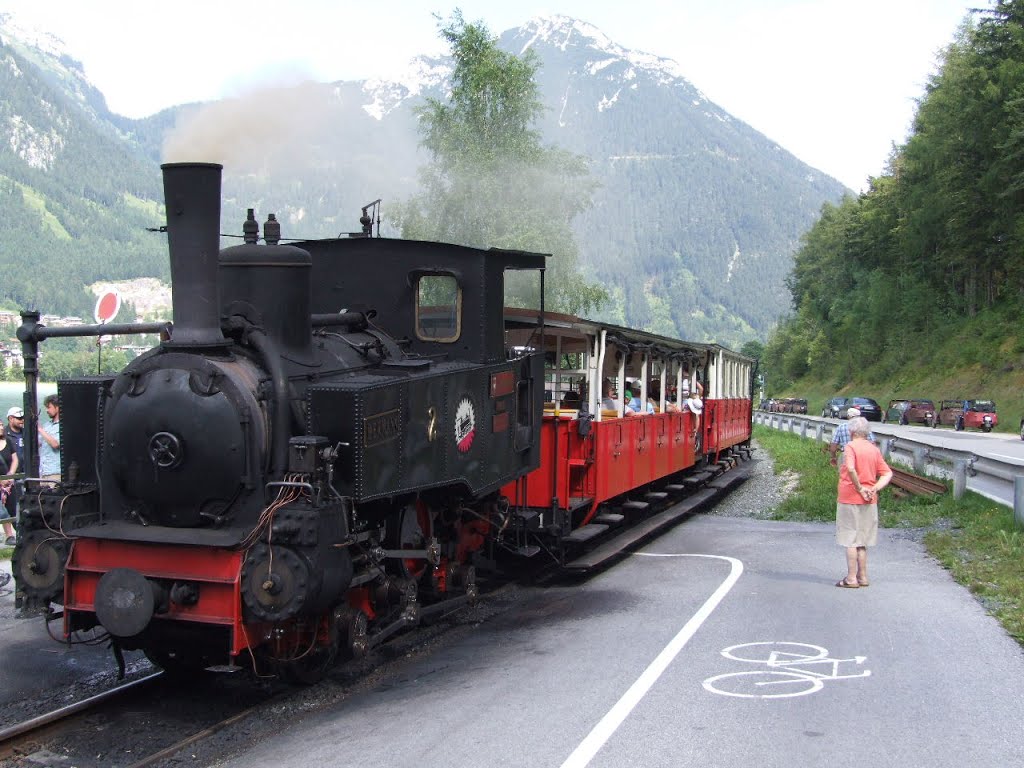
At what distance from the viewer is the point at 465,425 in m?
7.78

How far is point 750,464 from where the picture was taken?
82.4 feet

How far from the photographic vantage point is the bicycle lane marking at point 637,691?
5.13m

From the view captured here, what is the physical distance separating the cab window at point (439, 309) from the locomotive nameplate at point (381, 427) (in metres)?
1.64

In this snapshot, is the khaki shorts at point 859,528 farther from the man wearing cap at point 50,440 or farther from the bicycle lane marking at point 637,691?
the man wearing cap at point 50,440

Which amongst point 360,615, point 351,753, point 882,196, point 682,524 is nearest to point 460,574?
point 360,615

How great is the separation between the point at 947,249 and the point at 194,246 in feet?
183

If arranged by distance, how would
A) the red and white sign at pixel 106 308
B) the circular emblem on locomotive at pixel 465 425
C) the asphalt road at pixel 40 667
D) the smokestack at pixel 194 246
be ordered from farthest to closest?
the red and white sign at pixel 106 308
the circular emblem on locomotive at pixel 465 425
the asphalt road at pixel 40 667
the smokestack at pixel 194 246

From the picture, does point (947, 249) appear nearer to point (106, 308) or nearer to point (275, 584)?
point (106, 308)

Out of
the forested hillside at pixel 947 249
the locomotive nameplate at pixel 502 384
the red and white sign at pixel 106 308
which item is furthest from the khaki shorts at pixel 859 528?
the forested hillside at pixel 947 249

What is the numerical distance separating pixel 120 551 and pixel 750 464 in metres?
20.5

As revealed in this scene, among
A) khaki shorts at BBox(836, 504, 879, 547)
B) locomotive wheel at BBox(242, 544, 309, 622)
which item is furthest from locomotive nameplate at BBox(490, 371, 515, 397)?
khaki shorts at BBox(836, 504, 879, 547)

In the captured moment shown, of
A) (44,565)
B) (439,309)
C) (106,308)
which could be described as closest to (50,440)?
(106,308)

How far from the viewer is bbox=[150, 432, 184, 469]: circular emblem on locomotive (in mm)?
6141

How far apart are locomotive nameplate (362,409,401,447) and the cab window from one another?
5.39 ft
